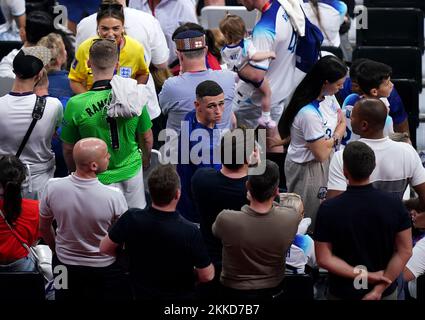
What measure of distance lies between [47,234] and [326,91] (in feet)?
7.22

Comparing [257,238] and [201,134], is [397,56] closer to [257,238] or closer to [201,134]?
[201,134]

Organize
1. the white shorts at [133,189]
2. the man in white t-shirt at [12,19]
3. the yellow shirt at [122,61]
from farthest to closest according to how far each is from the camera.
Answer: the man in white t-shirt at [12,19], the yellow shirt at [122,61], the white shorts at [133,189]

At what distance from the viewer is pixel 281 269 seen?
592 cm

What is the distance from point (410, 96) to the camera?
9000 millimetres

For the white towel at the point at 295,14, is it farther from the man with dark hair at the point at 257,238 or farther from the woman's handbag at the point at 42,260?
the woman's handbag at the point at 42,260

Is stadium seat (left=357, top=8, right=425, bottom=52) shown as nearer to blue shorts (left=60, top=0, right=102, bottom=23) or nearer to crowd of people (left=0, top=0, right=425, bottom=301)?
crowd of people (left=0, top=0, right=425, bottom=301)

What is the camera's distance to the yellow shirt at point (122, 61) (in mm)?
7676

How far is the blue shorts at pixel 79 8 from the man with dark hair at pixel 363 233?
4.65 m

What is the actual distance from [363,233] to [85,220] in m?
1.56

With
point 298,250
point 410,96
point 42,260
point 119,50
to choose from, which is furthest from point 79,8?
point 298,250

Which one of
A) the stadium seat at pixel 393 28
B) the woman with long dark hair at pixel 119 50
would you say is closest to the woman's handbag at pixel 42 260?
the woman with long dark hair at pixel 119 50

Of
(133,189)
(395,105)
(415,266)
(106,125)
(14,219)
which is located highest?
(106,125)

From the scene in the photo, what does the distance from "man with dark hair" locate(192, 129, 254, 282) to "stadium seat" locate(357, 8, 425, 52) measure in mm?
4409

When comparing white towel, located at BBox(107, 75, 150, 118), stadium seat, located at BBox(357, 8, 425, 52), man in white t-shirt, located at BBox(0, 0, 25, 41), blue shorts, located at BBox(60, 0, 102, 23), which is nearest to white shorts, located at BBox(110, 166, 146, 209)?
white towel, located at BBox(107, 75, 150, 118)
